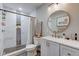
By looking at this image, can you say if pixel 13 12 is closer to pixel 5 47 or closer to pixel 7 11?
pixel 7 11

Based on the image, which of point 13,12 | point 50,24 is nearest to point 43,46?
point 50,24

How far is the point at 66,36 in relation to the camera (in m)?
1.51

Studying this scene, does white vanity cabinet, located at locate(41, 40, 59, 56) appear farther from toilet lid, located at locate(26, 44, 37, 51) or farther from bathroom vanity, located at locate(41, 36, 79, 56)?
toilet lid, located at locate(26, 44, 37, 51)

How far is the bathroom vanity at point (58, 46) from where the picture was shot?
1.22 m

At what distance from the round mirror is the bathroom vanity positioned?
177 millimetres

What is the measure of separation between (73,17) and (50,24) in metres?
0.39

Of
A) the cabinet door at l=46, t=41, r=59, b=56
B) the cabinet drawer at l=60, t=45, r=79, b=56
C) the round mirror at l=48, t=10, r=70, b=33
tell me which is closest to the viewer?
the cabinet drawer at l=60, t=45, r=79, b=56

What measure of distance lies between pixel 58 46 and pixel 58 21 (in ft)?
1.36

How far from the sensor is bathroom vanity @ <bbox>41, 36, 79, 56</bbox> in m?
1.22

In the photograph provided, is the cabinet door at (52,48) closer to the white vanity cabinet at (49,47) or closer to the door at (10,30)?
the white vanity cabinet at (49,47)

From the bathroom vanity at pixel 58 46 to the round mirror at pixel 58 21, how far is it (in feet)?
0.58

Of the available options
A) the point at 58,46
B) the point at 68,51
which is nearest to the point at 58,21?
the point at 58,46

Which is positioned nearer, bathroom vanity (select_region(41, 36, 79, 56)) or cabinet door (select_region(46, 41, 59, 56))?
bathroom vanity (select_region(41, 36, 79, 56))

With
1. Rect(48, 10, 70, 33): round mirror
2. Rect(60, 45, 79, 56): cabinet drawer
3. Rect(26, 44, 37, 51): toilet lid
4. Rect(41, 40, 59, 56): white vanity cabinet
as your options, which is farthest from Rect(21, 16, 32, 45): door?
Rect(60, 45, 79, 56): cabinet drawer
